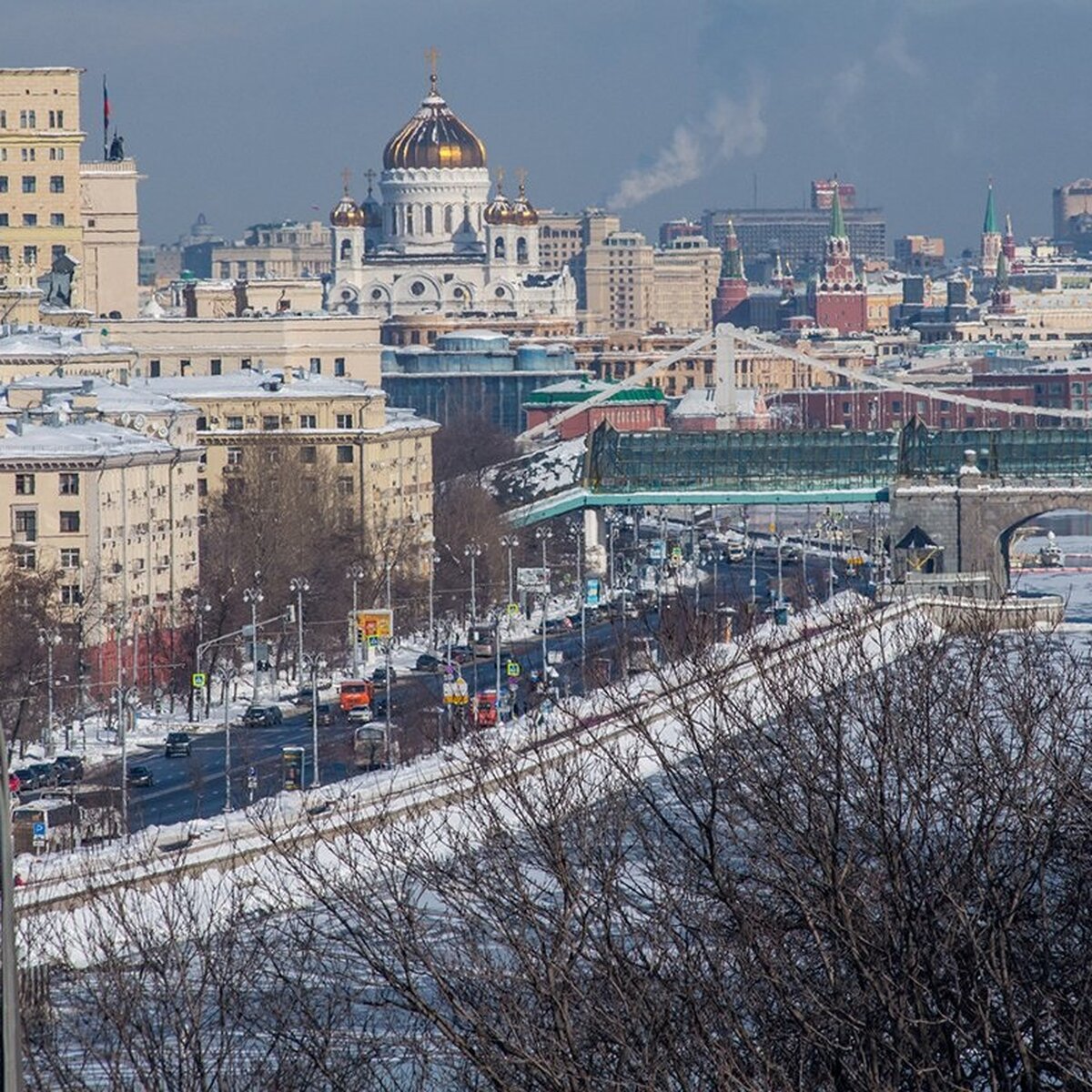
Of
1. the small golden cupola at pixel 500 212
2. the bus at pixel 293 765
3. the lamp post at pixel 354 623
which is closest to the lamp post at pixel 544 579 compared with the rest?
the lamp post at pixel 354 623

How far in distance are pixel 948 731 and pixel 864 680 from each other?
5113 millimetres

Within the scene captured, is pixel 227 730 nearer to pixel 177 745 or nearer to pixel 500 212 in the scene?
pixel 177 745

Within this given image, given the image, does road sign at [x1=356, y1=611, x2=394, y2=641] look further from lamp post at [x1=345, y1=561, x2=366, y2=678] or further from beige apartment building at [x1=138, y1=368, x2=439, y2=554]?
beige apartment building at [x1=138, y1=368, x2=439, y2=554]

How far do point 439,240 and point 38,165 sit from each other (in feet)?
296

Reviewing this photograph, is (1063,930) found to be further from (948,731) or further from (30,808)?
(30,808)

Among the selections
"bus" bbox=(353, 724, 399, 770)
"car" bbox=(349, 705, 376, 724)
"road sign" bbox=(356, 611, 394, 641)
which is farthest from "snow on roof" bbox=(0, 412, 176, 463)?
"bus" bbox=(353, 724, 399, 770)

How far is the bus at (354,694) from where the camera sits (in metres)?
53.1

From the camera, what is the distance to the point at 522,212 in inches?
6713

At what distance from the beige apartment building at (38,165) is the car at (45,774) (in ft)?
137

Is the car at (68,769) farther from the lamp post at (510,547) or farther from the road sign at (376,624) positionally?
the lamp post at (510,547)

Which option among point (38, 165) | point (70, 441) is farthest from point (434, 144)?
point (70, 441)

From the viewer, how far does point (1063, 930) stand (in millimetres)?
21672

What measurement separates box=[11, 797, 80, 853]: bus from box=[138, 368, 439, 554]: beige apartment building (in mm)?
32882

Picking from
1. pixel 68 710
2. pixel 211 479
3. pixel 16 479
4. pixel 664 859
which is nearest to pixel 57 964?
pixel 664 859
